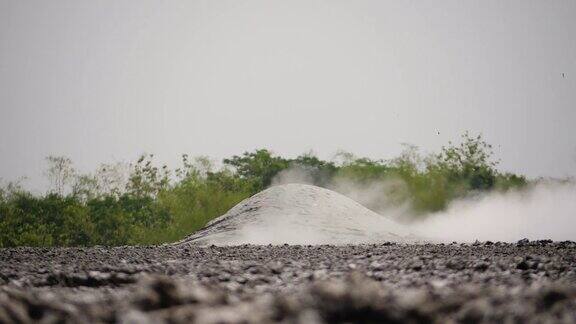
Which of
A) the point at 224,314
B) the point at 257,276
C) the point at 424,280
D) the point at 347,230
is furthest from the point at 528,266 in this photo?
the point at 347,230

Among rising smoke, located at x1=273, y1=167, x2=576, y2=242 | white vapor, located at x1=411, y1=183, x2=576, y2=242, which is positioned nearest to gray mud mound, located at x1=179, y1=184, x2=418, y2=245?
white vapor, located at x1=411, y1=183, x2=576, y2=242

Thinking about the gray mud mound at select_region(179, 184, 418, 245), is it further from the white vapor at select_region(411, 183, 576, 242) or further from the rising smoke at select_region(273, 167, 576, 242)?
the rising smoke at select_region(273, 167, 576, 242)

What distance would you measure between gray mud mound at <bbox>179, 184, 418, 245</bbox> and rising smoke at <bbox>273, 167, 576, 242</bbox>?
822 centimetres

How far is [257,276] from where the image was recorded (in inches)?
296

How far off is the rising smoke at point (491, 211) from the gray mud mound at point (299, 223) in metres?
8.22

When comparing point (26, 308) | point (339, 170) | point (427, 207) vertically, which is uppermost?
point (339, 170)

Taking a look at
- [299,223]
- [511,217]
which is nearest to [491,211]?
[511,217]

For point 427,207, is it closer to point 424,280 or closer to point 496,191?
point 496,191

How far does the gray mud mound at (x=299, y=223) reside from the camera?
67.2 ft

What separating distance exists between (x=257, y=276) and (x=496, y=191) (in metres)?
37.9

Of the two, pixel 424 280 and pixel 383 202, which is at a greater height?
pixel 383 202

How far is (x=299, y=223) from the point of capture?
21984mm

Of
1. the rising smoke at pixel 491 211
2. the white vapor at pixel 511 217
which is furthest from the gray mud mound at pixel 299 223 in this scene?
the rising smoke at pixel 491 211

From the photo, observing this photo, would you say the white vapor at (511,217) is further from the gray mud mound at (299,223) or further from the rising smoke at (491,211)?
the gray mud mound at (299,223)
